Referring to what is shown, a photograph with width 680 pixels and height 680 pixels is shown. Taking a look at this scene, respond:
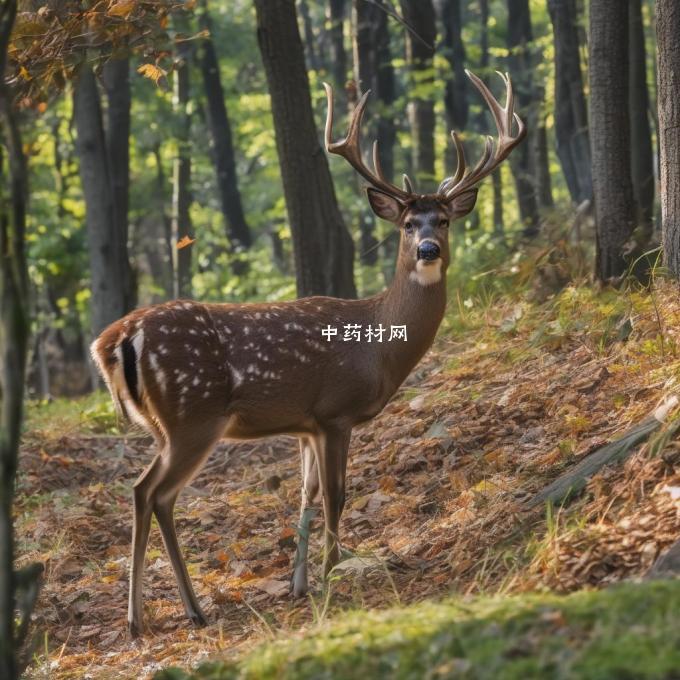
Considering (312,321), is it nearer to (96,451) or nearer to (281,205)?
(96,451)

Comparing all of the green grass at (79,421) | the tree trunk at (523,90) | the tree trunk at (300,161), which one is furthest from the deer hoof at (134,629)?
the tree trunk at (523,90)

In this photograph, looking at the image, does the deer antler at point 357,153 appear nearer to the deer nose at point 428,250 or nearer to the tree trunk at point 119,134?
the deer nose at point 428,250

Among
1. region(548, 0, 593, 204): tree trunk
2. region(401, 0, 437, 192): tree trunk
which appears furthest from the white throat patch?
region(401, 0, 437, 192): tree trunk

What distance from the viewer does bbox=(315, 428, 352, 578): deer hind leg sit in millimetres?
6609

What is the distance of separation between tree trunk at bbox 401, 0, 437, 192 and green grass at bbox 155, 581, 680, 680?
10542 mm

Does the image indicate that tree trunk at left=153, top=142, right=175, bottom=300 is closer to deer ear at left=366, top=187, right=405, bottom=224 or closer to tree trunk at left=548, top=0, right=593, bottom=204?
tree trunk at left=548, top=0, right=593, bottom=204

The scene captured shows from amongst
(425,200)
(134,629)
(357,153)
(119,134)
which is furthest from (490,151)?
(119,134)

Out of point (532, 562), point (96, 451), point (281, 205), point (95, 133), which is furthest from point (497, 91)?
point (532, 562)

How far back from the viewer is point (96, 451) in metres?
10.5

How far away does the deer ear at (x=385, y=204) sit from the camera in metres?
7.24

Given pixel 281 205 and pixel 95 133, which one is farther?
pixel 281 205

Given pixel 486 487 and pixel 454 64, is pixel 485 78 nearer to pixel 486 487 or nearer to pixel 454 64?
pixel 454 64

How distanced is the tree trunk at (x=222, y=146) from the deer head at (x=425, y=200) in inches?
625

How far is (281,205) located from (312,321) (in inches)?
728
